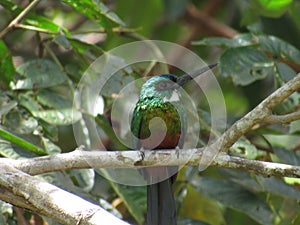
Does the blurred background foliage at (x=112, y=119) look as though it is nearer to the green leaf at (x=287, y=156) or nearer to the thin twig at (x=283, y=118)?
the green leaf at (x=287, y=156)

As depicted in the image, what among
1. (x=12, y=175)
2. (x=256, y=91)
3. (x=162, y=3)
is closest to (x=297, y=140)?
(x=256, y=91)

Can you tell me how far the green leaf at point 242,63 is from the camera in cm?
330

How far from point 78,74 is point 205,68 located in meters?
0.72

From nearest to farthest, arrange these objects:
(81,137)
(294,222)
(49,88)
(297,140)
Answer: (294,222) < (81,137) < (49,88) < (297,140)

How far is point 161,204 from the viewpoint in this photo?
2.88 metres

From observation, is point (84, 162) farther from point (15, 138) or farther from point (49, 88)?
point (49, 88)

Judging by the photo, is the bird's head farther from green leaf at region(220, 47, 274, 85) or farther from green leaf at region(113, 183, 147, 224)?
green leaf at region(113, 183, 147, 224)

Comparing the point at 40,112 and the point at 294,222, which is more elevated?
the point at 40,112

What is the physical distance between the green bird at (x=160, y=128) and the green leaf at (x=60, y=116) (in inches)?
10.7

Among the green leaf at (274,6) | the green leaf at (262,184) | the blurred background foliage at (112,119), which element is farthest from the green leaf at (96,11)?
the green leaf at (262,184)

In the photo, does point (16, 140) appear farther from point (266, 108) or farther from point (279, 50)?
point (279, 50)

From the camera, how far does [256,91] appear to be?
14.7ft

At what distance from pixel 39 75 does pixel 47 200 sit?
1133 millimetres

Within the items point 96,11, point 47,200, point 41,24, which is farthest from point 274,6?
point 47,200
